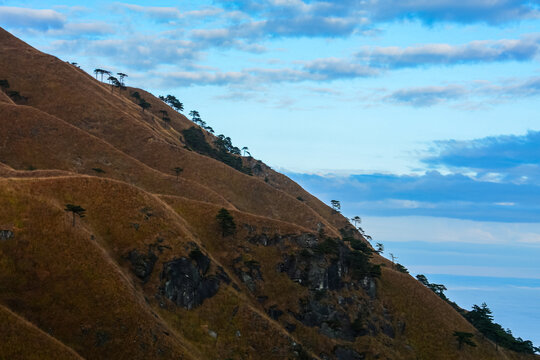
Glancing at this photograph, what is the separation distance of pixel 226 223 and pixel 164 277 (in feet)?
79.6

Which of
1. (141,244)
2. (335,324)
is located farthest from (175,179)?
(335,324)

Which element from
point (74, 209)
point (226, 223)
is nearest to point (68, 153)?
point (226, 223)

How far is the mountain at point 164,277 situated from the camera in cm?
5859

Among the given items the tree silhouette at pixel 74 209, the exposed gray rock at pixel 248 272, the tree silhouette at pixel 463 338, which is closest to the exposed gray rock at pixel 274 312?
the exposed gray rock at pixel 248 272

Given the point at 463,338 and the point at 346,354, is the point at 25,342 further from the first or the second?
the point at 463,338

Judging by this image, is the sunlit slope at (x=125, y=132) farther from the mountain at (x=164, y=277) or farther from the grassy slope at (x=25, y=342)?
the grassy slope at (x=25, y=342)

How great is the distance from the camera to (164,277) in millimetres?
75562

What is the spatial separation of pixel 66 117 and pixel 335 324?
115m

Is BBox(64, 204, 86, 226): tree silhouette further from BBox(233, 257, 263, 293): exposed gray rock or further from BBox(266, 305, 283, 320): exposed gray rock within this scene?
BBox(266, 305, 283, 320): exposed gray rock

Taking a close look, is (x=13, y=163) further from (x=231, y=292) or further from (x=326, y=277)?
(x=326, y=277)

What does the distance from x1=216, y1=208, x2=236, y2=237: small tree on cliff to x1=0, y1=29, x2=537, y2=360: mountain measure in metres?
0.62

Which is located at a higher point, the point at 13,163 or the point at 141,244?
the point at 13,163

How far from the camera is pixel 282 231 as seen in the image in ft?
342

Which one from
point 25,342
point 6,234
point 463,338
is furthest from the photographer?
point 463,338
